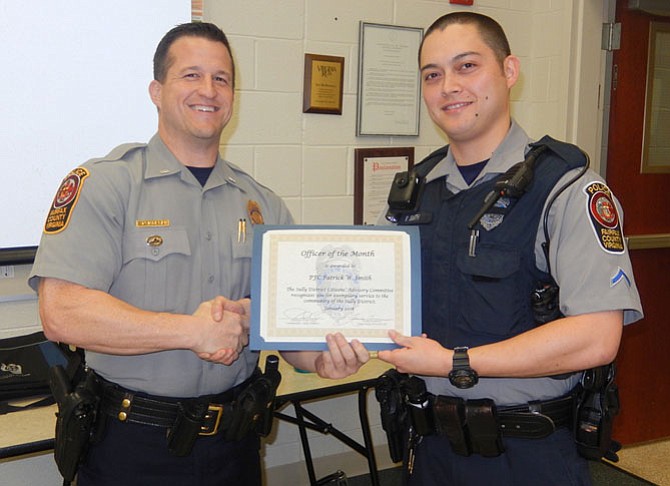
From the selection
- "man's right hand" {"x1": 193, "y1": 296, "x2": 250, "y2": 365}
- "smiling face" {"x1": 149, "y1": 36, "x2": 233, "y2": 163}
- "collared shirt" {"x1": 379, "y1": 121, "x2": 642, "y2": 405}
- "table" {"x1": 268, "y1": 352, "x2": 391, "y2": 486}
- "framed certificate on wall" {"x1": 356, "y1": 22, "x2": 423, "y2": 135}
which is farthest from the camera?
"framed certificate on wall" {"x1": 356, "y1": 22, "x2": 423, "y2": 135}

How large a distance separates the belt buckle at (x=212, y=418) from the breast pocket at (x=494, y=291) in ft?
2.22

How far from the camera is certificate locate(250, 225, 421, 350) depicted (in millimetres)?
1766

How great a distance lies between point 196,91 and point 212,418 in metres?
0.85

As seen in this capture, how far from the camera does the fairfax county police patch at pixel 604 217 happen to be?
1682 millimetres

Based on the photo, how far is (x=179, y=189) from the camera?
76.2 inches

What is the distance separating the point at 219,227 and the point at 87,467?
721 millimetres

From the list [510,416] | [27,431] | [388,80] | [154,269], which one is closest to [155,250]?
→ [154,269]

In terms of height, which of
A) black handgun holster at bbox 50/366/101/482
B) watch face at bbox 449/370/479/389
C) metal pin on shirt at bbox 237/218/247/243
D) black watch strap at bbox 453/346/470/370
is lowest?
black handgun holster at bbox 50/366/101/482

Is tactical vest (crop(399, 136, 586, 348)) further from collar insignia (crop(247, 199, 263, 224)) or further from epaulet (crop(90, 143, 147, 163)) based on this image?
epaulet (crop(90, 143, 147, 163))

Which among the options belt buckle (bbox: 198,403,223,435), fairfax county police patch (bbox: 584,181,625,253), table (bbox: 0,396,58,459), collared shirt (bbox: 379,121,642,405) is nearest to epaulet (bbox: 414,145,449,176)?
collared shirt (bbox: 379,121,642,405)

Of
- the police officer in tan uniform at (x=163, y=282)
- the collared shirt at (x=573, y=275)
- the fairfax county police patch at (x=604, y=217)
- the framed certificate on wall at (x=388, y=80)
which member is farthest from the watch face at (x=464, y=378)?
the framed certificate on wall at (x=388, y=80)

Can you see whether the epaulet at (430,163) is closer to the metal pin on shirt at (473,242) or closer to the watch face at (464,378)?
the metal pin on shirt at (473,242)

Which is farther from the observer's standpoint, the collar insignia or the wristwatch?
the collar insignia

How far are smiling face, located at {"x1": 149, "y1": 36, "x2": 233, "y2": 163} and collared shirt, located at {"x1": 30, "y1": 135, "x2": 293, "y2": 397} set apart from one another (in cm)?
10
